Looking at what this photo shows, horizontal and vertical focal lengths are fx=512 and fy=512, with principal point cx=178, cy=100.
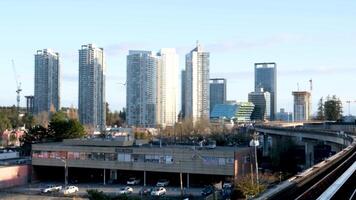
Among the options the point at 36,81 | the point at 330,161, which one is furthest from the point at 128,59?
the point at 330,161

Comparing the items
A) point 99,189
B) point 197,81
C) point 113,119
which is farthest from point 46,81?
point 99,189

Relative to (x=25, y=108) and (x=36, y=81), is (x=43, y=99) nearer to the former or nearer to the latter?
(x=36, y=81)

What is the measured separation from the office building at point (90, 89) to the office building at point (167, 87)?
49.6 ft

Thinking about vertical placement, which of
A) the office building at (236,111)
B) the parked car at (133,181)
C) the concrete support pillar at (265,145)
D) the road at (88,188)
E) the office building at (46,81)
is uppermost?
the office building at (46,81)

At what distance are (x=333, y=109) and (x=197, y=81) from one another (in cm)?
5566

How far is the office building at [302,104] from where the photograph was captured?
15676 cm

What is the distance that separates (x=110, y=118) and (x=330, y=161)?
373 ft

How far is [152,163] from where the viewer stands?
49938 mm

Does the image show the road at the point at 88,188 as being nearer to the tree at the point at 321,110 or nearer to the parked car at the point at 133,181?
the parked car at the point at 133,181

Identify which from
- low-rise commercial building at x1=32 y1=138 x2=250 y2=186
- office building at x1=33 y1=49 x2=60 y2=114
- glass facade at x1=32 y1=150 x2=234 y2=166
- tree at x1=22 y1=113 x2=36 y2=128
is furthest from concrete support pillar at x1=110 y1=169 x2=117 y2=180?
office building at x1=33 y1=49 x2=60 y2=114

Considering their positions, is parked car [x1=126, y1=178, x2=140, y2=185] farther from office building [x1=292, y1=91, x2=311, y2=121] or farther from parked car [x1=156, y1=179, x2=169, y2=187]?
office building [x1=292, y1=91, x2=311, y2=121]

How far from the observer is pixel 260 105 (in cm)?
17900

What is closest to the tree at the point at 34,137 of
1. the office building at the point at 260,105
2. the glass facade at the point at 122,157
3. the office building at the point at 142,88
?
the glass facade at the point at 122,157

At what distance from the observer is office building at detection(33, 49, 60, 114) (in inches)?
5541
